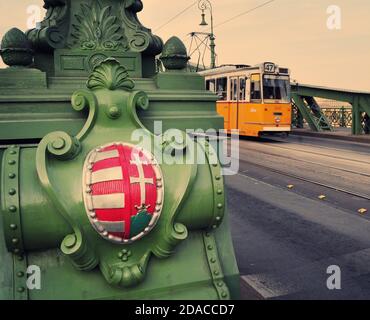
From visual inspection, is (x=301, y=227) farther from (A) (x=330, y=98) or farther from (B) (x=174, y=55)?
(A) (x=330, y=98)

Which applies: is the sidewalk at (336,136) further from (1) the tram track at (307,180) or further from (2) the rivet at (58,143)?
(2) the rivet at (58,143)

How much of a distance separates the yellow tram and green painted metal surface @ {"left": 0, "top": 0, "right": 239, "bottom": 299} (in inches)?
544

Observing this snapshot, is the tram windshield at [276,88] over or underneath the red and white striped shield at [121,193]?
over

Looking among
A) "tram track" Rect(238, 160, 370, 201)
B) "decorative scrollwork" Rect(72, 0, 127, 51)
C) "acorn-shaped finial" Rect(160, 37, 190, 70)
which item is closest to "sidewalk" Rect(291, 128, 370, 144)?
"tram track" Rect(238, 160, 370, 201)

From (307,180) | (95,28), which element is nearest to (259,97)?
(307,180)

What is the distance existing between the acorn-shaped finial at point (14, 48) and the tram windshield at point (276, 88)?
48.7ft

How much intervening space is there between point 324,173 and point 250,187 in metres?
2.53

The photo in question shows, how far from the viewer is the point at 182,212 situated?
2.71 meters

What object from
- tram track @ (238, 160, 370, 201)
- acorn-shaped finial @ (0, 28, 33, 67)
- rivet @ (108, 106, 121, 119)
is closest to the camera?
rivet @ (108, 106, 121, 119)

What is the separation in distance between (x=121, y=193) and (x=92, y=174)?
0.23 metres

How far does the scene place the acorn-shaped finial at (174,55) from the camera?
11.4 ft

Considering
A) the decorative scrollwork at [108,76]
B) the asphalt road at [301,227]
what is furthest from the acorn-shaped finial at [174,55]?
the asphalt road at [301,227]

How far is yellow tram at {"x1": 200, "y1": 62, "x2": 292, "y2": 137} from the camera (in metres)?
17.1

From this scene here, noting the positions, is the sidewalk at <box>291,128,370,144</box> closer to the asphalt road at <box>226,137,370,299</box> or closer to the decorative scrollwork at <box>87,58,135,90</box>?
the asphalt road at <box>226,137,370,299</box>
